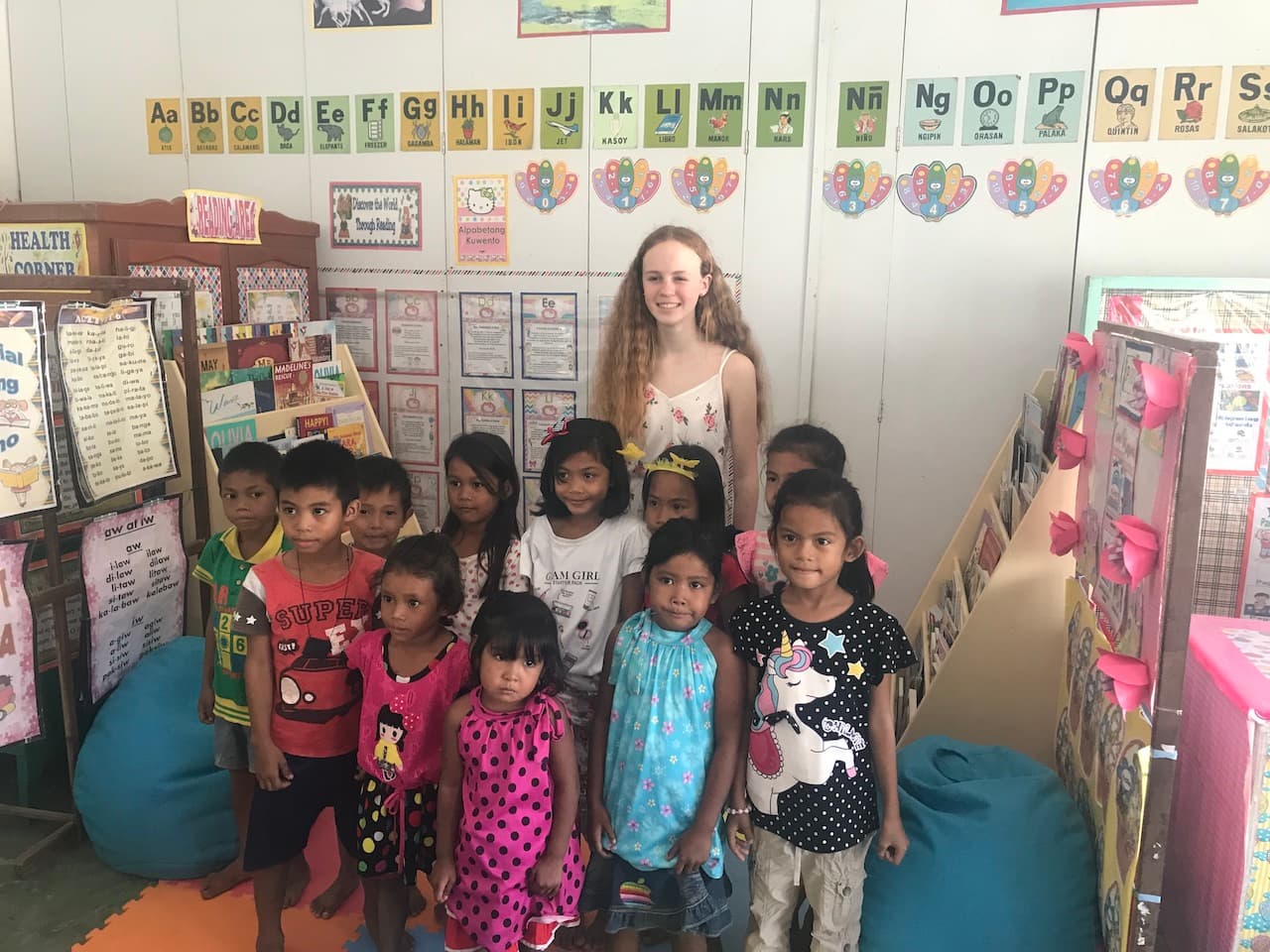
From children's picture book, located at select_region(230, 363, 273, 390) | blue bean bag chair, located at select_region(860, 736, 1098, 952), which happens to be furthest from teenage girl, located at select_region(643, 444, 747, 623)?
children's picture book, located at select_region(230, 363, 273, 390)

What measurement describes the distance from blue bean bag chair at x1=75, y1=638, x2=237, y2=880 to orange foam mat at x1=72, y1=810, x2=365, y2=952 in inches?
3.3

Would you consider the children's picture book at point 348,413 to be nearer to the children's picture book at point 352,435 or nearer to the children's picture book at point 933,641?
the children's picture book at point 352,435

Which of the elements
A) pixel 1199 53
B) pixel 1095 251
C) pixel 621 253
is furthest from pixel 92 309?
pixel 1199 53

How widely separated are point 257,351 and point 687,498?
1.86m

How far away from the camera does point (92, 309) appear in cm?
243

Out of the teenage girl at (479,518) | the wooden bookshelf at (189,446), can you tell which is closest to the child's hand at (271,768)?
the teenage girl at (479,518)

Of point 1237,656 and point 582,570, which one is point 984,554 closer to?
point 1237,656

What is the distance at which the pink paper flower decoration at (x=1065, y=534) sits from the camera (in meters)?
1.81

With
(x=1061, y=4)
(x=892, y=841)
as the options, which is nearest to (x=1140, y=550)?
(x=892, y=841)

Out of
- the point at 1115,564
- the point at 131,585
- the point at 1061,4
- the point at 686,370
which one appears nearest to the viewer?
the point at 1115,564

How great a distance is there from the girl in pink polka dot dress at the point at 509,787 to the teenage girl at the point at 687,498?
0.40 metres

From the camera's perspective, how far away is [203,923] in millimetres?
2154

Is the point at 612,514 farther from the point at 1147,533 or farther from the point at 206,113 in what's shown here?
the point at 206,113

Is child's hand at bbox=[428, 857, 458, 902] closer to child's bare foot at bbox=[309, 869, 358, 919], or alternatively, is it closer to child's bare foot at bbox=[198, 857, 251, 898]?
child's bare foot at bbox=[309, 869, 358, 919]
